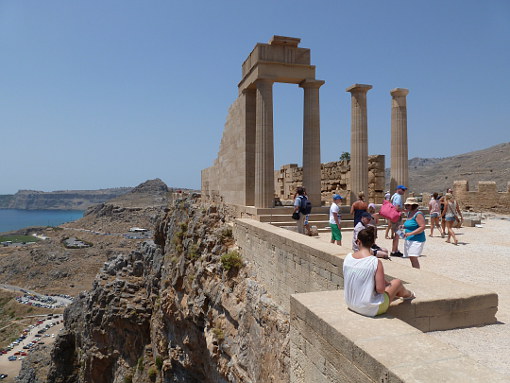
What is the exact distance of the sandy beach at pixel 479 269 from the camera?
3.70 metres

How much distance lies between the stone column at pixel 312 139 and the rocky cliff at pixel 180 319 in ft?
12.3

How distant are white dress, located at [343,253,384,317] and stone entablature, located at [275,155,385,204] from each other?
11.0 meters

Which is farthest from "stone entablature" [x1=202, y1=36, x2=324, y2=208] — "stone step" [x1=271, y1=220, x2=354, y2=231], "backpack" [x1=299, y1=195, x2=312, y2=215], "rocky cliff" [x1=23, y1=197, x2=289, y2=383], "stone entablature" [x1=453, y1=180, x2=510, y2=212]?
"stone entablature" [x1=453, y1=180, x2=510, y2=212]

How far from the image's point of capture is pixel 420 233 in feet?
22.3

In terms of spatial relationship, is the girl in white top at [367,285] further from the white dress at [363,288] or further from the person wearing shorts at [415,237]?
the person wearing shorts at [415,237]

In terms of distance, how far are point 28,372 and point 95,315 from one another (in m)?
14.4

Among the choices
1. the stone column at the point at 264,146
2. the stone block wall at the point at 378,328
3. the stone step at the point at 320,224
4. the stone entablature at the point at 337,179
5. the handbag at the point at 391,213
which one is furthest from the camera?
the stone entablature at the point at 337,179

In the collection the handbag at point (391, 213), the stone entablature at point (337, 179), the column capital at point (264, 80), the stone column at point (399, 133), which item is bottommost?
the handbag at point (391, 213)

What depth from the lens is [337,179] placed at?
18344 millimetres

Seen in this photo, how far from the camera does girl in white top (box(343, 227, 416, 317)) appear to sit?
375 centimetres

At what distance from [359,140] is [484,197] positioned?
1308cm

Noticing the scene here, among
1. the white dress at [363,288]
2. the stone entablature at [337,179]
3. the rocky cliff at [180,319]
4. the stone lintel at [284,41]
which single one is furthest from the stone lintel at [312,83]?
the white dress at [363,288]

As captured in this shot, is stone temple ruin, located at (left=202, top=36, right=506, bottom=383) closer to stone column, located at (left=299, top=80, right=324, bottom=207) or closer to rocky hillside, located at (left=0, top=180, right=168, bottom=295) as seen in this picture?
stone column, located at (left=299, top=80, right=324, bottom=207)

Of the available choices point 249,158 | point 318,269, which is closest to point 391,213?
point 318,269
